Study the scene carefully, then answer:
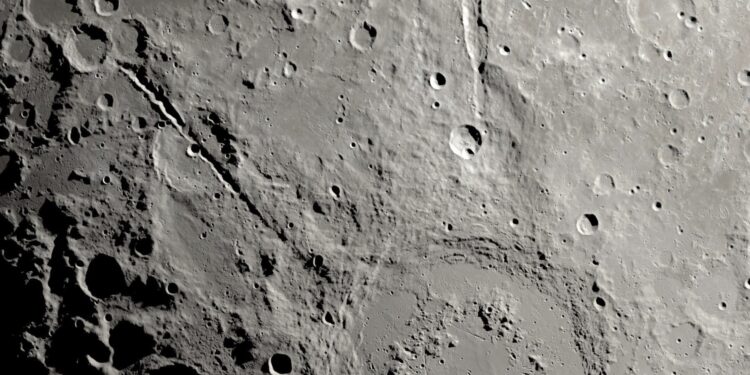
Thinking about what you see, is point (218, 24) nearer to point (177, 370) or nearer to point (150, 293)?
point (150, 293)

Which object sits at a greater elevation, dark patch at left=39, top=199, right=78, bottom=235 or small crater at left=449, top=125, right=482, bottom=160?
small crater at left=449, top=125, right=482, bottom=160

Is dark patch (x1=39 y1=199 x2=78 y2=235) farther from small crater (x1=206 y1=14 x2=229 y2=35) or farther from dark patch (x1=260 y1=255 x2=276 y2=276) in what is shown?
small crater (x1=206 y1=14 x2=229 y2=35)

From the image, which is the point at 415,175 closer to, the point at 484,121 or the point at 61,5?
the point at 484,121

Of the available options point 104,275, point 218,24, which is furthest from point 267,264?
point 218,24

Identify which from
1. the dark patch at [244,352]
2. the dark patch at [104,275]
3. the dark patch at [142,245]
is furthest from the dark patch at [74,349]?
the dark patch at [244,352]

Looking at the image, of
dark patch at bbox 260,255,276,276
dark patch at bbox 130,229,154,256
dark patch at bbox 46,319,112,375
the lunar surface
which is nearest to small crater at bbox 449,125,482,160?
the lunar surface

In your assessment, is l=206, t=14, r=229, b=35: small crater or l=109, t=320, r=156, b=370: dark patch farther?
l=206, t=14, r=229, b=35: small crater

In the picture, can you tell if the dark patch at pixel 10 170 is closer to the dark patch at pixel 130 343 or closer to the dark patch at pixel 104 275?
the dark patch at pixel 104 275
